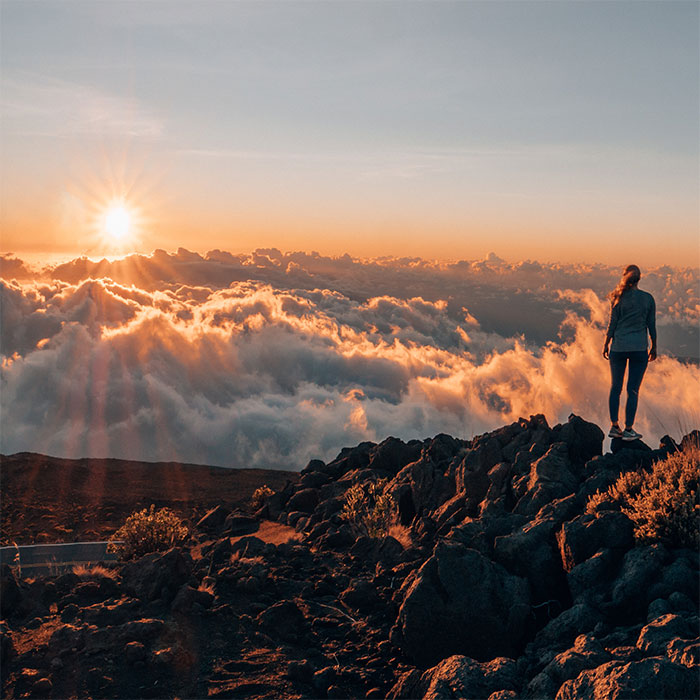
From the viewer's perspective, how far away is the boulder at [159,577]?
295 inches

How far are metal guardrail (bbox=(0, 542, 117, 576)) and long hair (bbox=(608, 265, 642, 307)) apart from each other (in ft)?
33.0

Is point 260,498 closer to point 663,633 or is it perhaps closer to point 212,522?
point 212,522

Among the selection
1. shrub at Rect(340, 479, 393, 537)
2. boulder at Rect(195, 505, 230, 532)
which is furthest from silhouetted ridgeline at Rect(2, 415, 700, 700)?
boulder at Rect(195, 505, 230, 532)

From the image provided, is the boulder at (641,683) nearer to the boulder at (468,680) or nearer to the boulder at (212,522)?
the boulder at (468,680)

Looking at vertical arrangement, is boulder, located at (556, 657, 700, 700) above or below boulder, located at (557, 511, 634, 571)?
below

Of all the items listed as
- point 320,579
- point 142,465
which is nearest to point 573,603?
point 320,579

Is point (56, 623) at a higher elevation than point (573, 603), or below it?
A: below

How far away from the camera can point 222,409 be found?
494 ft

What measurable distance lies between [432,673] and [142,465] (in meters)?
24.2

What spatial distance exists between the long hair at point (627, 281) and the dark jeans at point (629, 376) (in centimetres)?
80

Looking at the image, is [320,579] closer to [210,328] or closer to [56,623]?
[56,623]

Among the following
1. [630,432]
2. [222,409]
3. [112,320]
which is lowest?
[222,409]

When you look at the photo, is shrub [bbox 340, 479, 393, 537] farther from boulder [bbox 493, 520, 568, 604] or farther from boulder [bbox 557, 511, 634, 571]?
boulder [bbox 557, 511, 634, 571]

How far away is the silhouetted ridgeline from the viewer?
4.79 m
